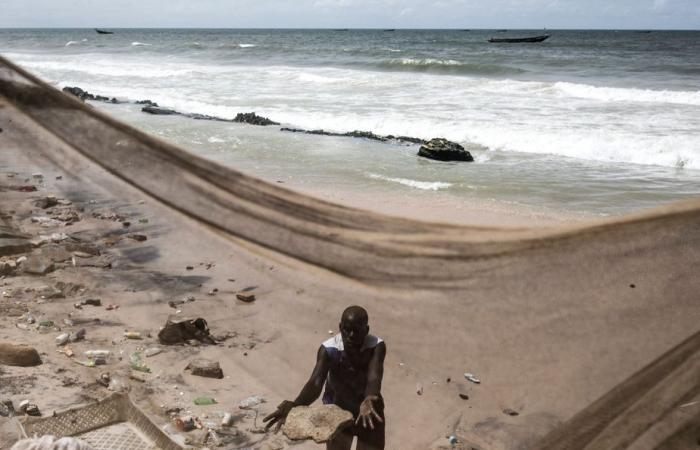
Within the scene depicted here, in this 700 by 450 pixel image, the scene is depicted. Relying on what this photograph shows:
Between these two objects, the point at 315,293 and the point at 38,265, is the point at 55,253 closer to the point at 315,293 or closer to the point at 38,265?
the point at 38,265

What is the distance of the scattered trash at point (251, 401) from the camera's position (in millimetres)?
2953

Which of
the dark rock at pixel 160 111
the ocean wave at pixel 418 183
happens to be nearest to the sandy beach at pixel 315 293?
the ocean wave at pixel 418 183

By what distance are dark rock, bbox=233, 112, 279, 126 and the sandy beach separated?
7.52 metres

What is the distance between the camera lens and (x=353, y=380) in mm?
2348

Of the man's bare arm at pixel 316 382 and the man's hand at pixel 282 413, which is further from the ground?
the man's bare arm at pixel 316 382

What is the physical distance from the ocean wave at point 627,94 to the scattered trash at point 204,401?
14116 millimetres

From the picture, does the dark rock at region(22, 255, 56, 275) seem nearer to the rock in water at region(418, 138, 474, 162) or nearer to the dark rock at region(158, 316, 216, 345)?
the dark rock at region(158, 316, 216, 345)

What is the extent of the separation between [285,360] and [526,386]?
119 centimetres

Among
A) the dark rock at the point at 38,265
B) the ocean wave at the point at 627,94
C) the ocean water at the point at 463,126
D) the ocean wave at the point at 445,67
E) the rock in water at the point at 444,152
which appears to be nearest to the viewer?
the dark rock at the point at 38,265

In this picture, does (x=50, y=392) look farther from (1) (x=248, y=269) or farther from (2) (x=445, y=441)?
(2) (x=445, y=441)

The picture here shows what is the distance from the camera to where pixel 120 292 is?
4.00 m

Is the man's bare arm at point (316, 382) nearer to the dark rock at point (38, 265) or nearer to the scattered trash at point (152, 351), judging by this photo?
the scattered trash at point (152, 351)

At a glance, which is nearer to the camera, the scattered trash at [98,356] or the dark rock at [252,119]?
the scattered trash at [98,356]

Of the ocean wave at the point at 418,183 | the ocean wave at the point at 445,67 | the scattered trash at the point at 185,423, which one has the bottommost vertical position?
the ocean wave at the point at 418,183
